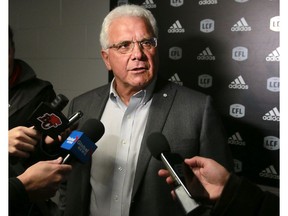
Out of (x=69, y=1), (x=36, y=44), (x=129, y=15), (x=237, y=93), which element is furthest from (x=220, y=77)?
(x=36, y=44)

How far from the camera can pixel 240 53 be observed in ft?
5.10

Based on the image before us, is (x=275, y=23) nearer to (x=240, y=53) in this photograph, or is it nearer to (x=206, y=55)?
(x=240, y=53)

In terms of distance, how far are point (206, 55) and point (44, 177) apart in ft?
3.46

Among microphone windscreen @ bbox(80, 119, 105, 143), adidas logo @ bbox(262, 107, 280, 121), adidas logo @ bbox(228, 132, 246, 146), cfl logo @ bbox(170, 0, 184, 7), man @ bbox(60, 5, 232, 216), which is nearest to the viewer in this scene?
microphone windscreen @ bbox(80, 119, 105, 143)

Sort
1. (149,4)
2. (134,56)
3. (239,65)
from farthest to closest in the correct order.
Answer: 1. (149,4)
2. (239,65)
3. (134,56)

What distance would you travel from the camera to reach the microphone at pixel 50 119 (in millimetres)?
964

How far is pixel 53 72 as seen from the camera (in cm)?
239

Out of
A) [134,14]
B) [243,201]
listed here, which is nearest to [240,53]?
[134,14]

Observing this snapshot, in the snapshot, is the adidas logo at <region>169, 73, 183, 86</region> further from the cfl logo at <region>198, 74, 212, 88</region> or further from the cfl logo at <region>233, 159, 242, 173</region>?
the cfl logo at <region>233, 159, 242, 173</region>

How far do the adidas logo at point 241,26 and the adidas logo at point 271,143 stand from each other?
0.53m

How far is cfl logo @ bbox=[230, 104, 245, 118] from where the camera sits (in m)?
1.58

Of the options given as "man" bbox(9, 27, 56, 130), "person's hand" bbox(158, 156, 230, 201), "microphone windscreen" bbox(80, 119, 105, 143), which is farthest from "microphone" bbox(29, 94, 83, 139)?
"man" bbox(9, 27, 56, 130)

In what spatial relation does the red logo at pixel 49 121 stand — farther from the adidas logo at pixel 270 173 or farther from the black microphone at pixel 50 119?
the adidas logo at pixel 270 173

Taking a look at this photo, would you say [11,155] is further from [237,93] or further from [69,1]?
[69,1]
